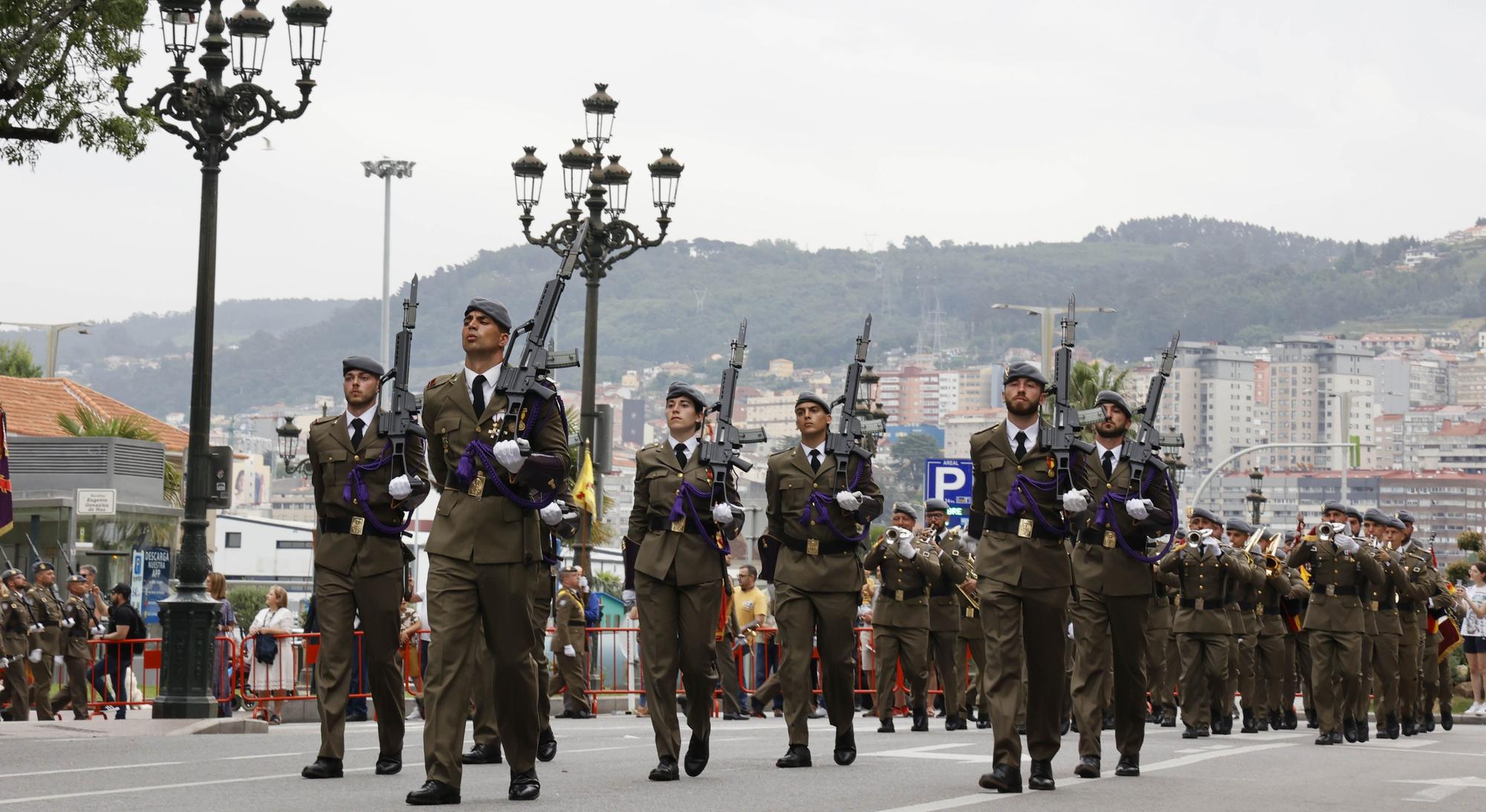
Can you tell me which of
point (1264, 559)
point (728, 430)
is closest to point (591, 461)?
point (1264, 559)

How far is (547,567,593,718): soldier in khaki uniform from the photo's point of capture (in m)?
22.4

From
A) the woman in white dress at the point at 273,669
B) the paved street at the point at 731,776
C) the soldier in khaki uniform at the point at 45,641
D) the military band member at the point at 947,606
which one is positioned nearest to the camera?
the paved street at the point at 731,776

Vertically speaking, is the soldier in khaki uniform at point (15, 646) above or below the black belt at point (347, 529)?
below

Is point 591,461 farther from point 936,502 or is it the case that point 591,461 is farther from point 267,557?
point 267,557

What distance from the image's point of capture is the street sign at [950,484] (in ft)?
86.8

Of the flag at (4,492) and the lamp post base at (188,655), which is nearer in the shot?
the flag at (4,492)

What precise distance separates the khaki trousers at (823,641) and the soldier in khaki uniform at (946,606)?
638 centimetres

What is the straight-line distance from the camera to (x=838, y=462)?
45.1 ft

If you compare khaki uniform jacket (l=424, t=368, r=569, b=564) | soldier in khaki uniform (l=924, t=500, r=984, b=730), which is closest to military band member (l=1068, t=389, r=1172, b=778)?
khaki uniform jacket (l=424, t=368, r=569, b=564)

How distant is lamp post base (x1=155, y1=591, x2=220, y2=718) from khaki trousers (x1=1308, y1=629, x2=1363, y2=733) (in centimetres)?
937

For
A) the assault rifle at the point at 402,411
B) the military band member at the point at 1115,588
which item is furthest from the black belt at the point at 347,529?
the military band member at the point at 1115,588

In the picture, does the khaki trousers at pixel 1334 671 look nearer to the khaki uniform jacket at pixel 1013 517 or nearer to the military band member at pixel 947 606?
the military band member at pixel 947 606

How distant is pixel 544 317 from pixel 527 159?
1547 cm

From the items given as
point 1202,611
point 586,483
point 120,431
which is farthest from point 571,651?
point 120,431
